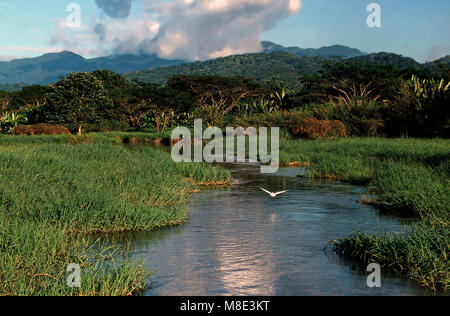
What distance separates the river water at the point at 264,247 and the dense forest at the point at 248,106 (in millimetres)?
22176

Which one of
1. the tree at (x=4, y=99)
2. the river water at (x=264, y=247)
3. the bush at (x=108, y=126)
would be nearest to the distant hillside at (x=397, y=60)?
the tree at (x=4, y=99)

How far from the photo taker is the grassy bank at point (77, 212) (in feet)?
25.2

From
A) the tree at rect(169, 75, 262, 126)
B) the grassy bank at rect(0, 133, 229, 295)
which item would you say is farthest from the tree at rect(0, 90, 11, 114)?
the grassy bank at rect(0, 133, 229, 295)

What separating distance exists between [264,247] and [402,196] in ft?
18.3

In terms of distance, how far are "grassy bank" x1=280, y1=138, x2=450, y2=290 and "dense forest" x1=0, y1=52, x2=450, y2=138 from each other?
8936 mm

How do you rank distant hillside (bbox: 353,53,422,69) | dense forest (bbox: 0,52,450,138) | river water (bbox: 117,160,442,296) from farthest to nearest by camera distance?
distant hillside (bbox: 353,53,422,69), dense forest (bbox: 0,52,450,138), river water (bbox: 117,160,442,296)

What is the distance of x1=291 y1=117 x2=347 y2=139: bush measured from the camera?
38875 millimetres

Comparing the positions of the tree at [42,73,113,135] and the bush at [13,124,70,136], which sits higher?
the tree at [42,73,113,135]

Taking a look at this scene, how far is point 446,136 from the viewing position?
34.8 meters

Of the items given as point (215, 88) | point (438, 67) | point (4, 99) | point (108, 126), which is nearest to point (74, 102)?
point (108, 126)

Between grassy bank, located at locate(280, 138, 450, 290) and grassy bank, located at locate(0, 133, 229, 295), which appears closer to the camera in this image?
grassy bank, located at locate(0, 133, 229, 295)

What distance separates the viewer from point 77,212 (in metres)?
11.4

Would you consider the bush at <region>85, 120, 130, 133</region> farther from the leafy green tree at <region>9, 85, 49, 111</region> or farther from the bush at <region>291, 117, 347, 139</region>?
the bush at <region>291, 117, 347, 139</region>
